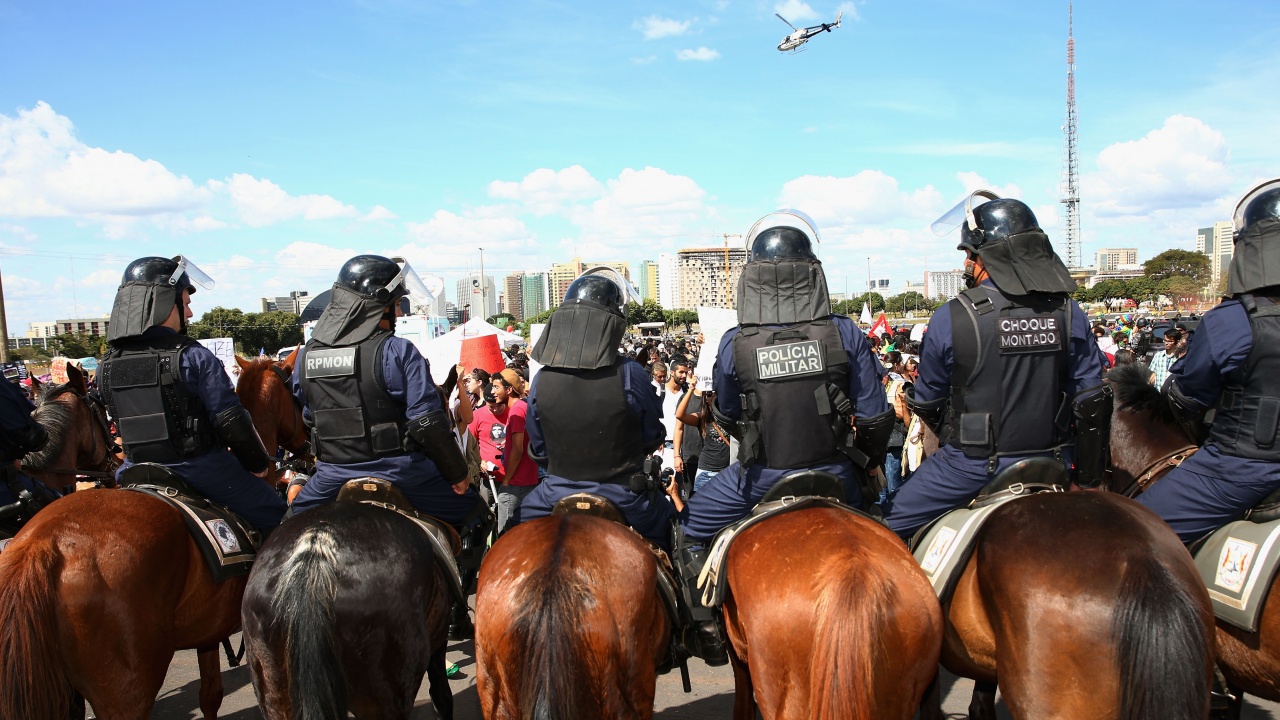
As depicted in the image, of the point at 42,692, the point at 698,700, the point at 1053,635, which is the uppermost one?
the point at 1053,635

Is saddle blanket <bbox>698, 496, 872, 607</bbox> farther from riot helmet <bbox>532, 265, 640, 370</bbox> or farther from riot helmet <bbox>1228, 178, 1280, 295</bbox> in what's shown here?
riot helmet <bbox>1228, 178, 1280, 295</bbox>

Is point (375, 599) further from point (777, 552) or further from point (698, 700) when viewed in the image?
point (698, 700)

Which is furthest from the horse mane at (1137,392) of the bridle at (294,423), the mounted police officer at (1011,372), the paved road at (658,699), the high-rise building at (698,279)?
the high-rise building at (698,279)

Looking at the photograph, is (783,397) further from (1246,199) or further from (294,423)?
(294,423)

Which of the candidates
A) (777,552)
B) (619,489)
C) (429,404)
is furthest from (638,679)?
(429,404)

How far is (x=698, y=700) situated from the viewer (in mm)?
6141

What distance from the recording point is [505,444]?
26.0 ft

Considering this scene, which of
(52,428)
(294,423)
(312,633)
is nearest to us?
(312,633)

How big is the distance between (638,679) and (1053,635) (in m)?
1.77

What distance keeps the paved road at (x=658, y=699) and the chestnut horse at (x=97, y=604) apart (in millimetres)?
1979

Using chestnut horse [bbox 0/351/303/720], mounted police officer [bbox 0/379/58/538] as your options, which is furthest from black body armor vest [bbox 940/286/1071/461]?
mounted police officer [bbox 0/379/58/538]

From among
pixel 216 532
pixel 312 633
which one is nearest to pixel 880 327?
pixel 216 532

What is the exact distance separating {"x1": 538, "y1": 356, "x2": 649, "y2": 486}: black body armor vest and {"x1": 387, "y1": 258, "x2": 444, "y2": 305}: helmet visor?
1.30 metres

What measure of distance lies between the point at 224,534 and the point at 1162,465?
630cm
